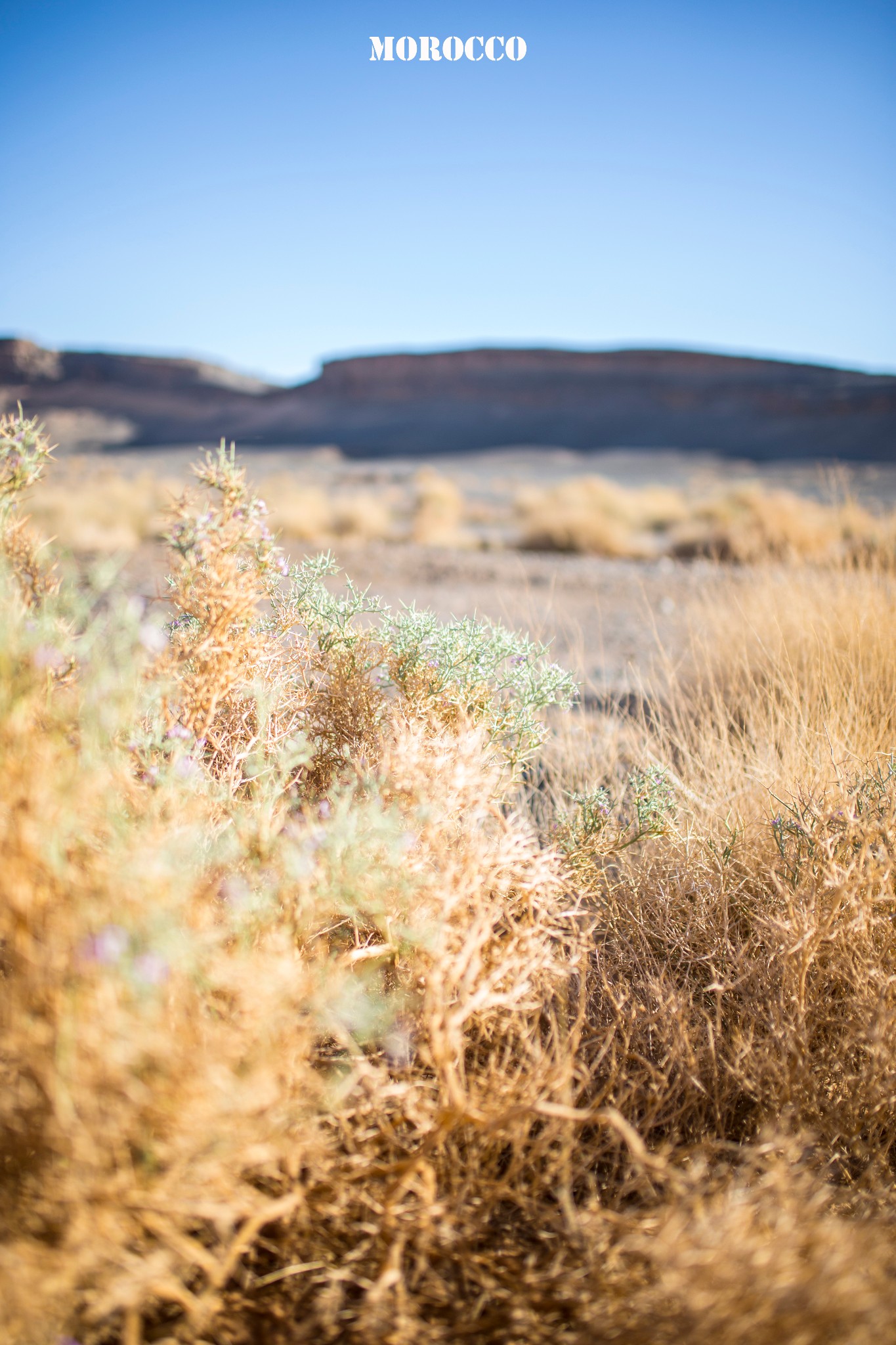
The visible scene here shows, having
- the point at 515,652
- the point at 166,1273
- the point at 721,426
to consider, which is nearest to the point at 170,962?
the point at 166,1273

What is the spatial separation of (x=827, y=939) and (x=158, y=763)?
139 centimetres

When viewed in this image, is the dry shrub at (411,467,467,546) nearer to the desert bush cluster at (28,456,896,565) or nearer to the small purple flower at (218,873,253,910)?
the desert bush cluster at (28,456,896,565)

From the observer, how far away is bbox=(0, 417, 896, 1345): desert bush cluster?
766 millimetres

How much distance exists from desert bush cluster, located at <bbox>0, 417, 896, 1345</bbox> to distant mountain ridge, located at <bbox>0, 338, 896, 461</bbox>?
44.5 m

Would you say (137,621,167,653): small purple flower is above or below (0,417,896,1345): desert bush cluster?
above

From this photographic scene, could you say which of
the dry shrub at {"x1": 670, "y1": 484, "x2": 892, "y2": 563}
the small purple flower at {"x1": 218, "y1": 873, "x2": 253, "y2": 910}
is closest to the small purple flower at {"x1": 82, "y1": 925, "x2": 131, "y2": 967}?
the small purple flower at {"x1": 218, "y1": 873, "x2": 253, "y2": 910}

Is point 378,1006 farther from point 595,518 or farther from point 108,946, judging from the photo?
point 595,518

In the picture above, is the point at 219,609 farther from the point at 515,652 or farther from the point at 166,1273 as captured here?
the point at 166,1273

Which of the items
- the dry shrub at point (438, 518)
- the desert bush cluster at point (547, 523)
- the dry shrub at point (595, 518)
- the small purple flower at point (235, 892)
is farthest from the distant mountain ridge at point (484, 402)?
the small purple flower at point (235, 892)

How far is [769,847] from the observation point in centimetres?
183

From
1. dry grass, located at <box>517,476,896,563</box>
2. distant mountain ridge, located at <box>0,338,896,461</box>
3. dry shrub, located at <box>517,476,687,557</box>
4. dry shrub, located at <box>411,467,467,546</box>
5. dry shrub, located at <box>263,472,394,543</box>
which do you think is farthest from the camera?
distant mountain ridge, located at <box>0,338,896,461</box>

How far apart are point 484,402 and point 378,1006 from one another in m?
62.3

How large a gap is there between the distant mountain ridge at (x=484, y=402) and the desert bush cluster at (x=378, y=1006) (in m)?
44.5

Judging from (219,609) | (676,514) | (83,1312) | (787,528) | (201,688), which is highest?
(676,514)
